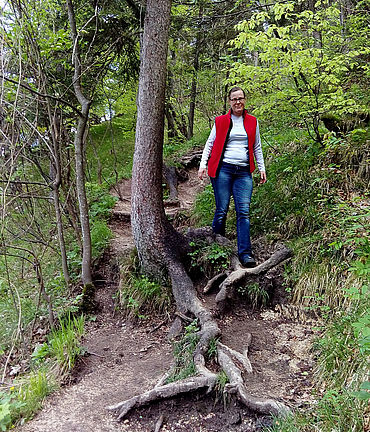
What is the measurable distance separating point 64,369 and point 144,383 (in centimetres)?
92

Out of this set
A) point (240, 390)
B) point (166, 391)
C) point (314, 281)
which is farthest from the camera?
point (314, 281)

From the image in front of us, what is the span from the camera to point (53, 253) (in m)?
6.68

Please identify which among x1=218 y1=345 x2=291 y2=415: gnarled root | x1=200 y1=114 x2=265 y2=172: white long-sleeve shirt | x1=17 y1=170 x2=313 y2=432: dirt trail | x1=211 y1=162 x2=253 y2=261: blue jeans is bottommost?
x1=17 y1=170 x2=313 y2=432: dirt trail

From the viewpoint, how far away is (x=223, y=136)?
464 centimetres

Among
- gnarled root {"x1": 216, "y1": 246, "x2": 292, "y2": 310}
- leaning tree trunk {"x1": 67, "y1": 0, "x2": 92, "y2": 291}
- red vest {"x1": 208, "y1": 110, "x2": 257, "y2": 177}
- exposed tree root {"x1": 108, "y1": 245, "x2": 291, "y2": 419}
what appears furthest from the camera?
leaning tree trunk {"x1": 67, "y1": 0, "x2": 92, "y2": 291}

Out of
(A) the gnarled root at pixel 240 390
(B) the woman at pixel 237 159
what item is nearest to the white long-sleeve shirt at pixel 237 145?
(B) the woman at pixel 237 159

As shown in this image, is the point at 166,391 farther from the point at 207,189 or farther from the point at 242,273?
the point at 207,189

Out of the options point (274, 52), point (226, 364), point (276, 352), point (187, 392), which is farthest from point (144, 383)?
point (274, 52)

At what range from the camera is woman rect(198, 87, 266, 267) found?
183 inches

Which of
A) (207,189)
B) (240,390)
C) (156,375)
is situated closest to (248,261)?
(156,375)

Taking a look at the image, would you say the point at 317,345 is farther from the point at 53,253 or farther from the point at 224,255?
the point at 53,253

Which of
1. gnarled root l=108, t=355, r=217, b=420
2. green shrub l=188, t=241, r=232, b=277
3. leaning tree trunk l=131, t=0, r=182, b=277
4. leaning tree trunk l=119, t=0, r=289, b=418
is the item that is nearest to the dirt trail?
gnarled root l=108, t=355, r=217, b=420

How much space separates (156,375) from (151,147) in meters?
3.01

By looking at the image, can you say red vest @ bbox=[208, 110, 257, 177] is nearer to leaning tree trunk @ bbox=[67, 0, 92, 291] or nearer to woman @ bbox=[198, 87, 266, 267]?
woman @ bbox=[198, 87, 266, 267]
